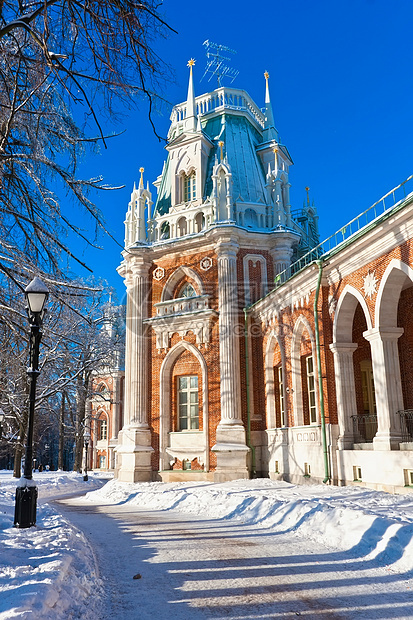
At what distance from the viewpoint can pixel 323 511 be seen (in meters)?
9.00

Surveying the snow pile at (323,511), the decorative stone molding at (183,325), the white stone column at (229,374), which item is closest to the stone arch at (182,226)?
the white stone column at (229,374)

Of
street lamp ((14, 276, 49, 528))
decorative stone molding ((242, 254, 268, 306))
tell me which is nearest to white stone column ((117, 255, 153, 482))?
decorative stone molding ((242, 254, 268, 306))

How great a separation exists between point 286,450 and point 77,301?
1210cm

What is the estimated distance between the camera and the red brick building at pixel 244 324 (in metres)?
14.7

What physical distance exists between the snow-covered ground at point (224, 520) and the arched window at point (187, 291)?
10135 millimetres

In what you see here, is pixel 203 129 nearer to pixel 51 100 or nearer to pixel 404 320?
pixel 404 320

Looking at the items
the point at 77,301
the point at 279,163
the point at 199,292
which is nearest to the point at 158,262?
the point at 199,292

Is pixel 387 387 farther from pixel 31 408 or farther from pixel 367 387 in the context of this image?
pixel 31 408

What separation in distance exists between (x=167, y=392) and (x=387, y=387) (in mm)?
12170

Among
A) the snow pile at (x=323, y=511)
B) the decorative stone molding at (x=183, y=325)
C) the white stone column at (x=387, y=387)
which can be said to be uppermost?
the decorative stone molding at (x=183, y=325)

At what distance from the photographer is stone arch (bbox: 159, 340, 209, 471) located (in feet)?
72.2

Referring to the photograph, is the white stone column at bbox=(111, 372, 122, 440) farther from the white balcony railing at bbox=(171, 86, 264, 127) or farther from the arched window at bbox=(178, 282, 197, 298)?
the white balcony railing at bbox=(171, 86, 264, 127)

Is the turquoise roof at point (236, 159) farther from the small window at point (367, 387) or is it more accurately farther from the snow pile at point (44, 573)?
the snow pile at point (44, 573)

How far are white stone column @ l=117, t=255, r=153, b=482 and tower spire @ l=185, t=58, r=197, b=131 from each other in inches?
278
